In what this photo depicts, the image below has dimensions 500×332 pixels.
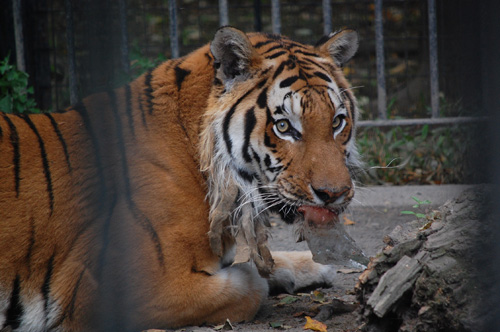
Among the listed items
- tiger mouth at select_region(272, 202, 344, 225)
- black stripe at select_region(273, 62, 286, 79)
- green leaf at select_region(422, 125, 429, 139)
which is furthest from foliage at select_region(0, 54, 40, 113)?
green leaf at select_region(422, 125, 429, 139)

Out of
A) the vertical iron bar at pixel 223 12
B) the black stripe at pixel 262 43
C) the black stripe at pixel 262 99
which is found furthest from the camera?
the vertical iron bar at pixel 223 12

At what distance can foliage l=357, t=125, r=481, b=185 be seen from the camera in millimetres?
4645

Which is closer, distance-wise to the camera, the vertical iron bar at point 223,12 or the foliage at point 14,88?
the foliage at point 14,88

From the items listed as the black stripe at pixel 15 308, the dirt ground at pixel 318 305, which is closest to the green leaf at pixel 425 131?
the dirt ground at pixel 318 305

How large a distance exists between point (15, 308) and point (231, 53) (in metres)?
1.33

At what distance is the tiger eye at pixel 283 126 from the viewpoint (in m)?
2.38

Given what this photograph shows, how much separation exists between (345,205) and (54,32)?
3.88m

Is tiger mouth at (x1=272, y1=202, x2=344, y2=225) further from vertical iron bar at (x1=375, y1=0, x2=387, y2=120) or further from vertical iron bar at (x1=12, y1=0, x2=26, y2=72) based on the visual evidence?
vertical iron bar at (x1=12, y1=0, x2=26, y2=72)

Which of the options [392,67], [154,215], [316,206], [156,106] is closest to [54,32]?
[156,106]

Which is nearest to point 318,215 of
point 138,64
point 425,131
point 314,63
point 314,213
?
point 314,213

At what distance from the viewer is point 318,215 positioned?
2.35 metres

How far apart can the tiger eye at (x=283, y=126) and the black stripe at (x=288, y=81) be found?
0.16 metres

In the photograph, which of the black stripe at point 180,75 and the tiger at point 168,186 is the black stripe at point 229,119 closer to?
the tiger at point 168,186

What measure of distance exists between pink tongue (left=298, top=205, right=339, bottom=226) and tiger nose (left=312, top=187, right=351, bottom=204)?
79 mm
